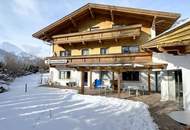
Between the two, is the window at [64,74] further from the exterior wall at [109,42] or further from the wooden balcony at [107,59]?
the exterior wall at [109,42]

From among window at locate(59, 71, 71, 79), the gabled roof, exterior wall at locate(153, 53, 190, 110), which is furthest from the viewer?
window at locate(59, 71, 71, 79)

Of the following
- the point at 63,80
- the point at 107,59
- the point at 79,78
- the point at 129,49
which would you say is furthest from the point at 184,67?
the point at 63,80

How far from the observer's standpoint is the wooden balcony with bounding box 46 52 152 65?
57.8 ft

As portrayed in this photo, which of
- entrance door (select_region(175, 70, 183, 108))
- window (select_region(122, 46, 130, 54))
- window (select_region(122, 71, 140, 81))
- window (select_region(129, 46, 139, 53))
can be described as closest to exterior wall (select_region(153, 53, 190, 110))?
entrance door (select_region(175, 70, 183, 108))

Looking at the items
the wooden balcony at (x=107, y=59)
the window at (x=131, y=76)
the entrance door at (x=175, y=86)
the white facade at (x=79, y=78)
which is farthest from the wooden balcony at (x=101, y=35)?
the entrance door at (x=175, y=86)

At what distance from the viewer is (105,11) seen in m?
22.3

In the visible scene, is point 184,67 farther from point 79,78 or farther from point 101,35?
point 79,78

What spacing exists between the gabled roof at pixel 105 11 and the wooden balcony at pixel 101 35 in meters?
1.45

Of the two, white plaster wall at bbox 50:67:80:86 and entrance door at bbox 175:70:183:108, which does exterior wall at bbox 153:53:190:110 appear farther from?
white plaster wall at bbox 50:67:80:86

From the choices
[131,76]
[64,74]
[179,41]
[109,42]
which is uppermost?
[109,42]

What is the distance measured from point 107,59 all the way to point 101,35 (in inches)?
119

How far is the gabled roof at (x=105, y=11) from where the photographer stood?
18723 mm

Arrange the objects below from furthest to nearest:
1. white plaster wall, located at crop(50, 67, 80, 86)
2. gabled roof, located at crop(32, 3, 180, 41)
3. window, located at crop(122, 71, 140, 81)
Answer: white plaster wall, located at crop(50, 67, 80, 86) < window, located at crop(122, 71, 140, 81) < gabled roof, located at crop(32, 3, 180, 41)

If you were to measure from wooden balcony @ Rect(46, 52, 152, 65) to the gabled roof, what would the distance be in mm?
3963
